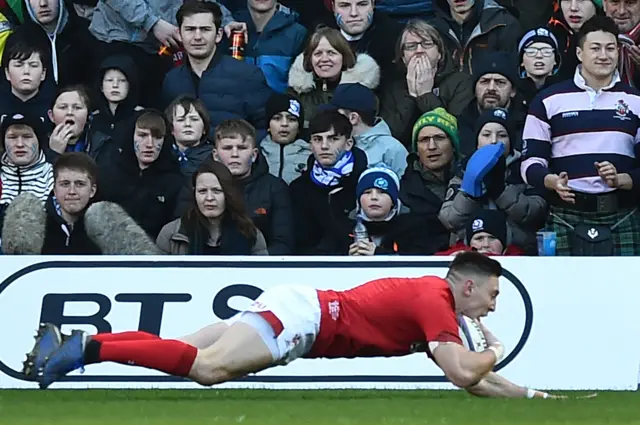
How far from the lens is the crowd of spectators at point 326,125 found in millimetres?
11812

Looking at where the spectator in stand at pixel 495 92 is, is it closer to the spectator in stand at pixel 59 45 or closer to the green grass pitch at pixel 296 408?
the green grass pitch at pixel 296 408

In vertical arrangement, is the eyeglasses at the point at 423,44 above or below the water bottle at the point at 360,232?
above

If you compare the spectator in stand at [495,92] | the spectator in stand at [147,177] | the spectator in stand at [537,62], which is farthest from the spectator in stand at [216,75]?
the spectator in stand at [537,62]

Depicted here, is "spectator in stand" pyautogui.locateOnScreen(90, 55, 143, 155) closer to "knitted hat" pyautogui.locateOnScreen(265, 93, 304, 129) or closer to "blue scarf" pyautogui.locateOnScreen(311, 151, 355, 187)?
"knitted hat" pyautogui.locateOnScreen(265, 93, 304, 129)

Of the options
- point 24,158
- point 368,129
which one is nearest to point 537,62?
point 368,129

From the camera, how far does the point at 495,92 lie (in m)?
12.5

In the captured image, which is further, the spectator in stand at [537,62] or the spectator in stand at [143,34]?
the spectator in stand at [143,34]

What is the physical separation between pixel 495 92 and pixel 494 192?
1019mm

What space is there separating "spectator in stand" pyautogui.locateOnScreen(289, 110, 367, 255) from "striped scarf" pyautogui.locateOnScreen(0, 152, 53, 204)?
2386 mm

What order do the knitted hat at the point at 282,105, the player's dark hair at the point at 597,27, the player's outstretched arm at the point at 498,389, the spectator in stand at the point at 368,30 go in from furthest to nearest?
the spectator in stand at the point at 368,30 → the knitted hat at the point at 282,105 → the player's dark hair at the point at 597,27 → the player's outstretched arm at the point at 498,389

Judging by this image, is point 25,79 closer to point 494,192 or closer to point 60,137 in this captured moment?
point 60,137

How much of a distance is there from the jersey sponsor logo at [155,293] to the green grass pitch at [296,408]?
0.51 m

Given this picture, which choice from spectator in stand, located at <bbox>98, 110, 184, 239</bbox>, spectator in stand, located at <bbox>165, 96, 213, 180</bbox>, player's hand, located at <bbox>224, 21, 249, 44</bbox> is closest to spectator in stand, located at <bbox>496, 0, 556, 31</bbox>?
player's hand, located at <bbox>224, 21, 249, 44</bbox>

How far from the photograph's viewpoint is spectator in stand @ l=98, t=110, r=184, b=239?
41.0ft
